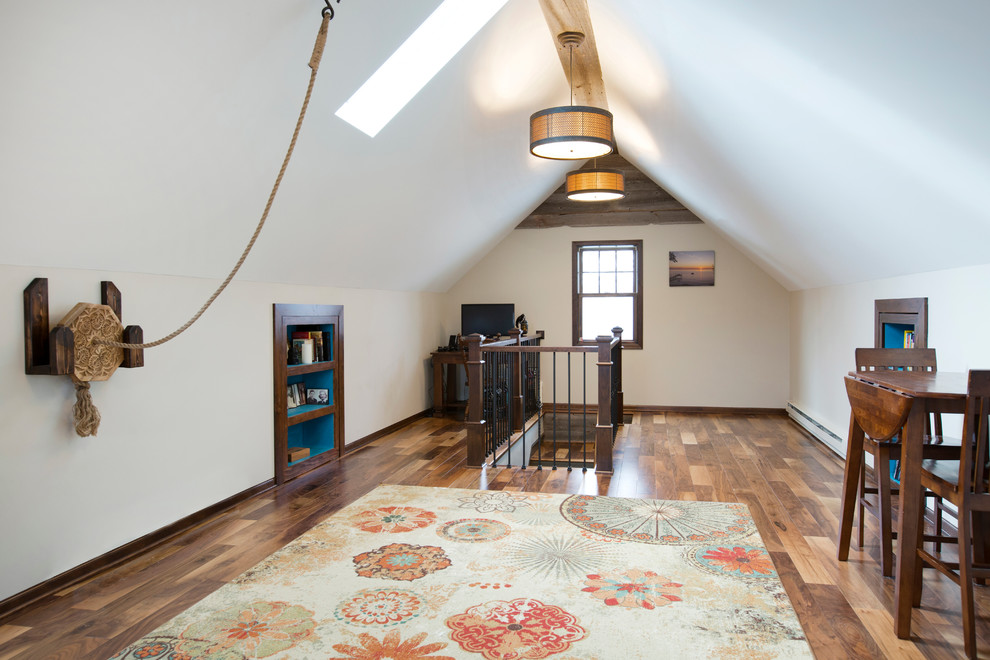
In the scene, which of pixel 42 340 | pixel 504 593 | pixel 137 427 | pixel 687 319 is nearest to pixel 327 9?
pixel 42 340

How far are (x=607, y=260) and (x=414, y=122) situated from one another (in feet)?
13.5

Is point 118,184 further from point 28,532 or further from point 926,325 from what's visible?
point 926,325

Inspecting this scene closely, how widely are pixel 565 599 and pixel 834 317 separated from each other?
3819 millimetres

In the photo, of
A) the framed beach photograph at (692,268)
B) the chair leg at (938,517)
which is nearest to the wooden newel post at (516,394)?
the framed beach photograph at (692,268)

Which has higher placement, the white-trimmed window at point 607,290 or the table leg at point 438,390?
the white-trimmed window at point 607,290

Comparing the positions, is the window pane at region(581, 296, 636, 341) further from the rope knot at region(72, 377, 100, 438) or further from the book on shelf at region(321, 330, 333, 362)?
the rope knot at region(72, 377, 100, 438)

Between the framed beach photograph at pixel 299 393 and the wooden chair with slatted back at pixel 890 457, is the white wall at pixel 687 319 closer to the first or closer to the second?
the framed beach photograph at pixel 299 393

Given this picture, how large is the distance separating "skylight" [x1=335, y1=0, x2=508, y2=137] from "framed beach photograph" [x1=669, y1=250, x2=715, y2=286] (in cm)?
442

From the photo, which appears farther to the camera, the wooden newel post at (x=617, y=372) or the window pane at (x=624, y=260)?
the window pane at (x=624, y=260)

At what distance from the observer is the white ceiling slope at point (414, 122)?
2.13m

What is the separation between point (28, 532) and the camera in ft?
8.80

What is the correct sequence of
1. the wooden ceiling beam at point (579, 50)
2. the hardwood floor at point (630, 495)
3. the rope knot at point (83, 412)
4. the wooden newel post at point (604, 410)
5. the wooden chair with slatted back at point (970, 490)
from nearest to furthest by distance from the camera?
the wooden chair with slatted back at point (970, 490) < the hardwood floor at point (630, 495) < the rope knot at point (83, 412) < the wooden ceiling beam at point (579, 50) < the wooden newel post at point (604, 410)

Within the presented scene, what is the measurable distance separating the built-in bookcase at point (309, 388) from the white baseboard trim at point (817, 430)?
12.4 ft

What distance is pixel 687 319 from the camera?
7.52 metres
